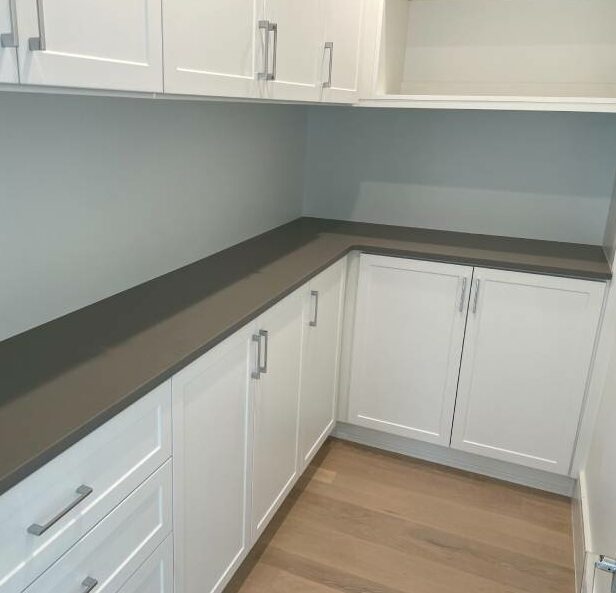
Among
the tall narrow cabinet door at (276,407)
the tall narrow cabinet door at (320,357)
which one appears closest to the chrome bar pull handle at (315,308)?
the tall narrow cabinet door at (320,357)

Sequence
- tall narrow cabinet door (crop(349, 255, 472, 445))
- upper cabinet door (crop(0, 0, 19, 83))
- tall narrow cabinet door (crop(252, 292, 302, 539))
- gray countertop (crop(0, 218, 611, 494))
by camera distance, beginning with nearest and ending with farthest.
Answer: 1. upper cabinet door (crop(0, 0, 19, 83))
2. gray countertop (crop(0, 218, 611, 494))
3. tall narrow cabinet door (crop(252, 292, 302, 539))
4. tall narrow cabinet door (crop(349, 255, 472, 445))

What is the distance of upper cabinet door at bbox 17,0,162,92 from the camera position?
916 millimetres

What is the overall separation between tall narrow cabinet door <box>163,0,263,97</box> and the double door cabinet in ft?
3.57

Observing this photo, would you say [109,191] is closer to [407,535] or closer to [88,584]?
[88,584]

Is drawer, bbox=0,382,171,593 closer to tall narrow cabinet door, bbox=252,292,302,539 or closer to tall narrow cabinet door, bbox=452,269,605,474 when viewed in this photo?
tall narrow cabinet door, bbox=252,292,302,539

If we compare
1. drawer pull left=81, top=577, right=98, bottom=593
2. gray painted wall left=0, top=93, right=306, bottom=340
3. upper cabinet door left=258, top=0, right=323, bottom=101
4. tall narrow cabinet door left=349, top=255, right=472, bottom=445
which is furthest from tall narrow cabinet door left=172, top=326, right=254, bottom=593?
tall narrow cabinet door left=349, top=255, right=472, bottom=445

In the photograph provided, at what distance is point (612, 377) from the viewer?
6.80ft

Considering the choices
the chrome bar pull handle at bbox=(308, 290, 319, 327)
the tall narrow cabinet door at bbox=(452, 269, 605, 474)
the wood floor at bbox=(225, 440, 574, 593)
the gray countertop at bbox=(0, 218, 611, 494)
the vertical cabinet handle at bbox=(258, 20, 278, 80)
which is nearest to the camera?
the gray countertop at bbox=(0, 218, 611, 494)

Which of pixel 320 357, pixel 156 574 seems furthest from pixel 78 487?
pixel 320 357

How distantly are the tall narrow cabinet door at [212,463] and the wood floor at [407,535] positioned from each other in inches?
13.2

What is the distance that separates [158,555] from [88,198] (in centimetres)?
90

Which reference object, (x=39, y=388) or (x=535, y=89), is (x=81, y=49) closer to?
(x=39, y=388)

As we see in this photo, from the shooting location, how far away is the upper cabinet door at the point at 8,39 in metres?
0.87

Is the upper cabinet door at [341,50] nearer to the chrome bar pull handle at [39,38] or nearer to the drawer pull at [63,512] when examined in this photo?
the chrome bar pull handle at [39,38]
